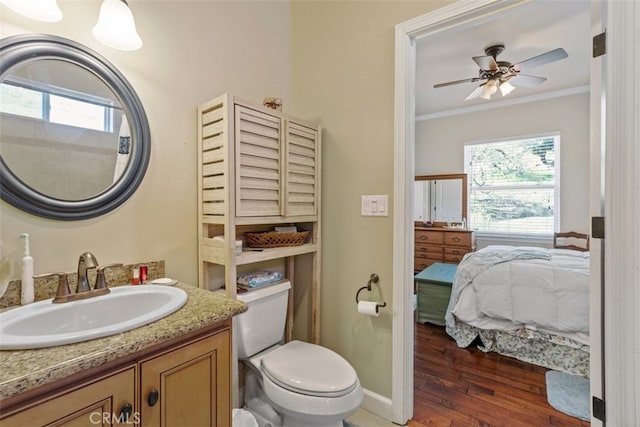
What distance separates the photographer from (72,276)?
114 cm

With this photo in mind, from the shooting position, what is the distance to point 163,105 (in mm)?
1434

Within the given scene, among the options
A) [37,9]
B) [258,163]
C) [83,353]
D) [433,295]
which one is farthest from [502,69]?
[83,353]

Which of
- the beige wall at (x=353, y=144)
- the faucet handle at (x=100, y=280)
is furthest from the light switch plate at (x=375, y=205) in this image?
the faucet handle at (x=100, y=280)

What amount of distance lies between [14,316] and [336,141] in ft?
5.29

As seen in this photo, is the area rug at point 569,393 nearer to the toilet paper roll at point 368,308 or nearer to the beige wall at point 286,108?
the beige wall at point 286,108

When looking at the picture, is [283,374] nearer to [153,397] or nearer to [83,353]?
[153,397]

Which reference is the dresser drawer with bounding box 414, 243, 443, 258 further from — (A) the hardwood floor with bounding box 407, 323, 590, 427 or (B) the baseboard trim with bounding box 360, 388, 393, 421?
(B) the baseboard trim with bounding box 360, 388, 393, 421

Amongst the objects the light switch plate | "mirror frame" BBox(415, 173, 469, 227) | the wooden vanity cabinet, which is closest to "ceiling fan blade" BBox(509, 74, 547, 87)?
"mirror frame" BBox(415, 173, 469, 227)

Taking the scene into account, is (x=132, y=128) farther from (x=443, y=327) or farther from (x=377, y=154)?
(x=443, y=327)

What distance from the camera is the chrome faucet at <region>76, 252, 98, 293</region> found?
3.58ft

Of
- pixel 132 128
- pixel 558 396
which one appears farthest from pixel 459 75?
pixel 132 128

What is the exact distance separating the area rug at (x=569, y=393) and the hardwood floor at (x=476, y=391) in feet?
0.14

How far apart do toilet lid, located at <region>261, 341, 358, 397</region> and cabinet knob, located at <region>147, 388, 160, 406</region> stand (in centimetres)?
62

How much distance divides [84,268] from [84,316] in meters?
0.17
